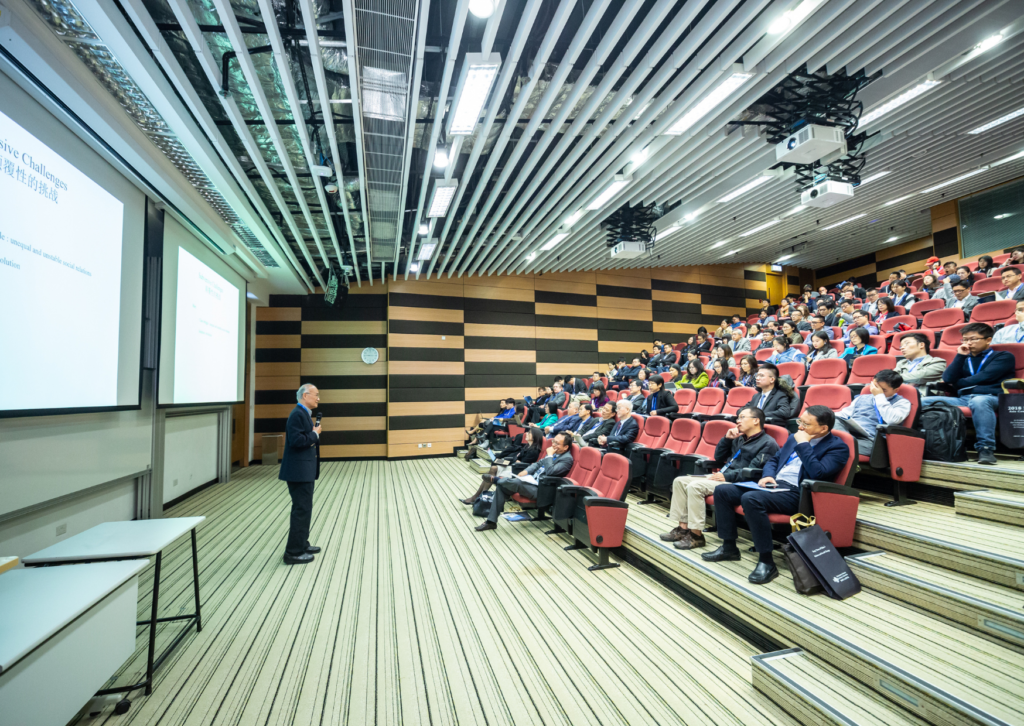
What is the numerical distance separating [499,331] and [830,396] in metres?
7.00

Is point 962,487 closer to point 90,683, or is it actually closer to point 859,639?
point 859,639

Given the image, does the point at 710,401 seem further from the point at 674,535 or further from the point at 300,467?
the point at 300,467

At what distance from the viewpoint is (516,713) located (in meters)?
1.88

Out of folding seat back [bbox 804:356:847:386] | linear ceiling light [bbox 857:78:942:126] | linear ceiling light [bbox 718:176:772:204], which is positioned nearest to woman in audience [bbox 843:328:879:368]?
folding seat back [bbox 804:356:847:386]

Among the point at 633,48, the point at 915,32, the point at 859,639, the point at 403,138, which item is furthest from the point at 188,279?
the point at 915,32

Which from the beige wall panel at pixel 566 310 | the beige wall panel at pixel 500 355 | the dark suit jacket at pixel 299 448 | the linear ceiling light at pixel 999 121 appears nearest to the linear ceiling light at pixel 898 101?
the linear ceiling light at pixel 999 121

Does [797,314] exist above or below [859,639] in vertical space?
above

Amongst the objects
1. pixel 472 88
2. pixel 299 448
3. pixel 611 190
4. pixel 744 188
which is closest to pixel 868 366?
pixel 744 188

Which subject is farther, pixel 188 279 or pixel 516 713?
pixel 188 279

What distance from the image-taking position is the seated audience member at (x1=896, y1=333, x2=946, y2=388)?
11.8 feet

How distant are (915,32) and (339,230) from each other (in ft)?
22.2

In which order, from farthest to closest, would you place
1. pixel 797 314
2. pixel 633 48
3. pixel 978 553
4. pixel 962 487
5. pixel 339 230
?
pixel 797 314, pixel 339 230, pixel 633 48, pixel 962 487, pixel 978 553

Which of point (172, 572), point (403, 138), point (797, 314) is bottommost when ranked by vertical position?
point (172, 572)

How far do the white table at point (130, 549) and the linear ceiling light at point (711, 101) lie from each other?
15.3 feet
